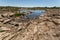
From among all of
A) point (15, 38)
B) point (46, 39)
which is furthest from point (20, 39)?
point (46, 39)

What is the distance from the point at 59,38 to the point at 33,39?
3184 millimetres

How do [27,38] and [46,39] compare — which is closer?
[46,39]

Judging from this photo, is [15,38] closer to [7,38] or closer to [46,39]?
[7,38]

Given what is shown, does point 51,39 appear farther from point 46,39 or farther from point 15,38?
point 15,38

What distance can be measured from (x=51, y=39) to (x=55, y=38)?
62 centimetres

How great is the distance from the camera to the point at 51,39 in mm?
16297

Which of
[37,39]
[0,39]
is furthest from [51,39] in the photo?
[0,39]

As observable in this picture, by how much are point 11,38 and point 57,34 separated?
6066 mm

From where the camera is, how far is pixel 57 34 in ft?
59.1

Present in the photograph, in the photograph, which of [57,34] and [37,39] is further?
[57,34]

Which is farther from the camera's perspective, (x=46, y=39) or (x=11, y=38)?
(x=11, y=38)

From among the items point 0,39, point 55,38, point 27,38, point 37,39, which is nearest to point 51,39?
point 55,38

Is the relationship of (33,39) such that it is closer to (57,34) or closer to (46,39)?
(46,39)

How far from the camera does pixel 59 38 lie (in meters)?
16.6
